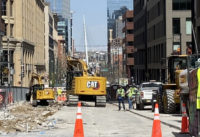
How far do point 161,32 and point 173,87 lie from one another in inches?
1953

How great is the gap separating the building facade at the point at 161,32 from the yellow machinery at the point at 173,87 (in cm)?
2425

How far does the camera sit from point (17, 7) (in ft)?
316

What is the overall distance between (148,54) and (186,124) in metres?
80.0

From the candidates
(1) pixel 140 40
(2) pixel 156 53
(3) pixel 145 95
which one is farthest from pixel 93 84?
(1) pixel 140 40

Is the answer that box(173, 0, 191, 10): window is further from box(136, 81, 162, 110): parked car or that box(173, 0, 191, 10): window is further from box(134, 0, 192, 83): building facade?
box(136, 81, 162, 110): parked car

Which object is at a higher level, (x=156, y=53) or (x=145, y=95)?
(x=156, y=53)

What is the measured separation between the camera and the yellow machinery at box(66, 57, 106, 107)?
4300cm

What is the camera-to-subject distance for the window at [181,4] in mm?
73188

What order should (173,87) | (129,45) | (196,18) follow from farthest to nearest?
1. (129,45)
2. (196,18)
3. (173,87)

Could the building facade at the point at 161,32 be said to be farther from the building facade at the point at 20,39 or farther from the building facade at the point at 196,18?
the building facade at the point at 20,39

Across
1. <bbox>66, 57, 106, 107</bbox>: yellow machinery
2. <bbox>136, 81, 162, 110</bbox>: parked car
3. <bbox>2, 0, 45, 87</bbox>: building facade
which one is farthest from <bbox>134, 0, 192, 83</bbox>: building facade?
<bbox>2, 0, 45, 87</bbox>: building facade

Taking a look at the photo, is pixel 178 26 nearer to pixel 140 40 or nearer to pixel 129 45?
pixel 140 40

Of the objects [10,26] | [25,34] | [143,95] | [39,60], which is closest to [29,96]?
[143,95]

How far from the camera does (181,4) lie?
73.6 metres
